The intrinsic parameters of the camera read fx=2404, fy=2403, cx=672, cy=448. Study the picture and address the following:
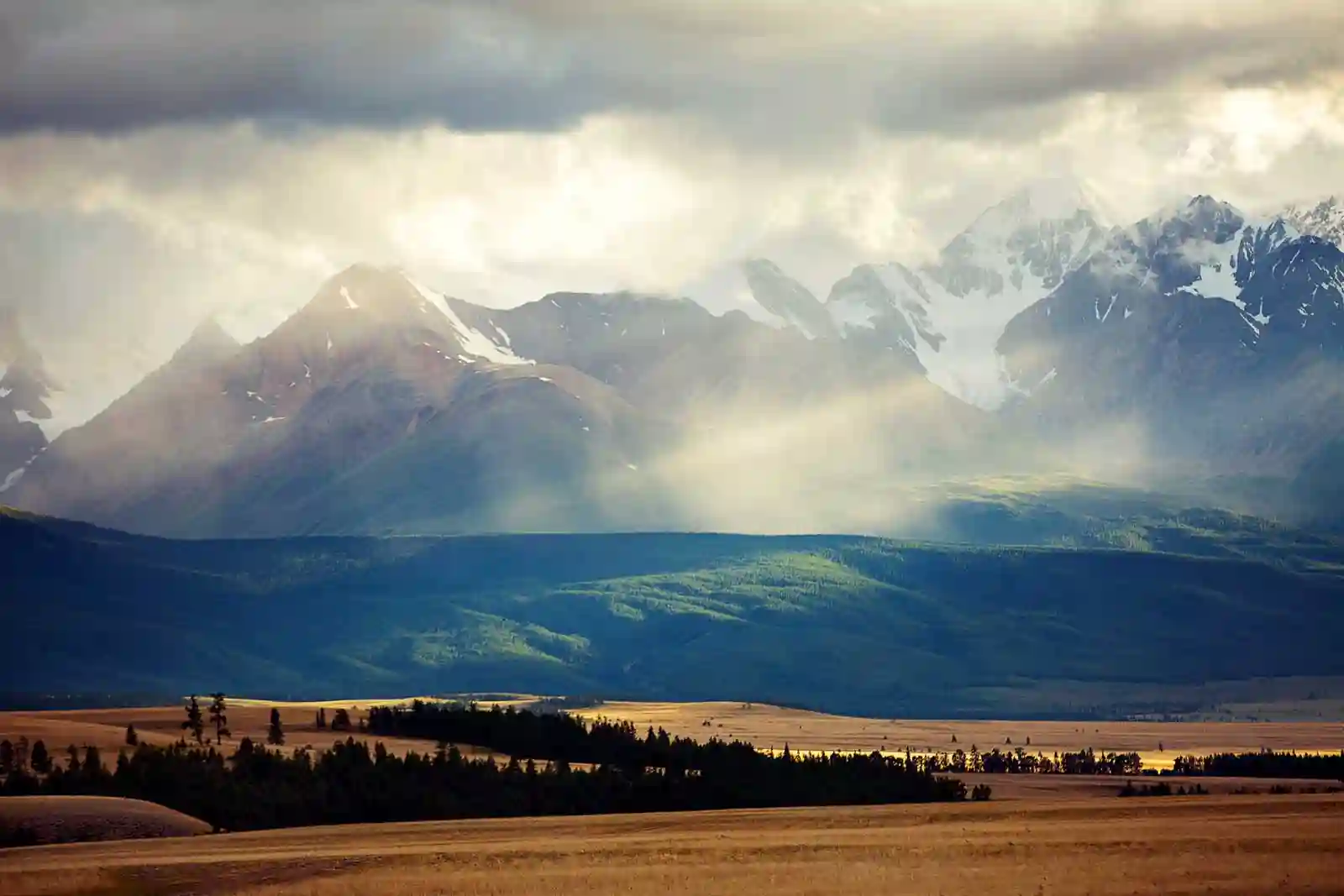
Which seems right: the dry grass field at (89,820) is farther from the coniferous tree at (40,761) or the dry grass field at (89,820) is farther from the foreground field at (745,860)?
the coniferous tree at (40,761)

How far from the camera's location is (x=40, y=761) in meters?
179

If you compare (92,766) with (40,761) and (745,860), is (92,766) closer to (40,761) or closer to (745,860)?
(40,761)

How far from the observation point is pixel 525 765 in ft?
632

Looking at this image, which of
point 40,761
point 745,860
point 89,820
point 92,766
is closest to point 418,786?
point 92,766

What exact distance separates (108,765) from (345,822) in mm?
36482

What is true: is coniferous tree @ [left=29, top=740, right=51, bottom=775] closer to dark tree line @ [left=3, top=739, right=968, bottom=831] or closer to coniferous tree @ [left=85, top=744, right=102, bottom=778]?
coniferous tree @ [left=85, top=744, right=102, bottom=778]

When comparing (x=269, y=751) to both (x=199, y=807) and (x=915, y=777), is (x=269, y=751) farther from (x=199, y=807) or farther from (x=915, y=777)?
(x=915, y=777)

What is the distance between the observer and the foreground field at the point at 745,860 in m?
110

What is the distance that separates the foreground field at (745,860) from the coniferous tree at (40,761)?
43.8m

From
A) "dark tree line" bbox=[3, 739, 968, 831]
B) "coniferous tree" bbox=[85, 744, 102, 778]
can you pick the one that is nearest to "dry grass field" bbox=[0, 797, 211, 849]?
"dark tree line" bbox=[3, 739, 968, 831]

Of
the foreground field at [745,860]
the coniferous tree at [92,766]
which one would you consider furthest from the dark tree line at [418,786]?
the foreground field at [745,860]

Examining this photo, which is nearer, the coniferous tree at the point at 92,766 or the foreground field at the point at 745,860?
the foreground field at the point at 745,860

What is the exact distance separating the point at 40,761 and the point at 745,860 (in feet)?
258

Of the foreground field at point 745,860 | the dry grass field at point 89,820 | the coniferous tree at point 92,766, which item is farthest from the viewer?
the coniferous tree at point 92,766
